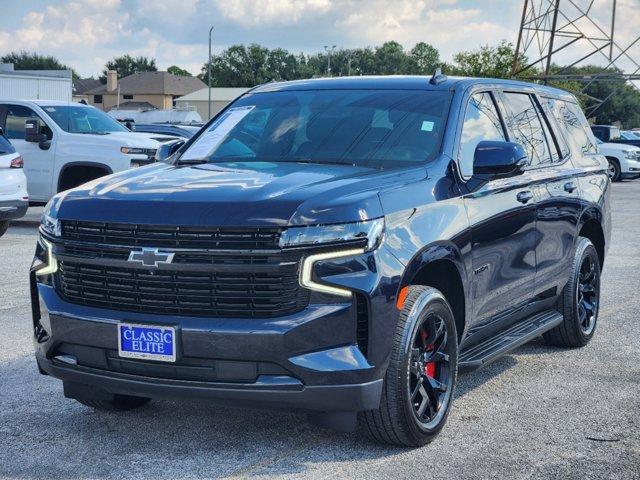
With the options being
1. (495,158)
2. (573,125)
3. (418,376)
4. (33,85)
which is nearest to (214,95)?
(33,85)

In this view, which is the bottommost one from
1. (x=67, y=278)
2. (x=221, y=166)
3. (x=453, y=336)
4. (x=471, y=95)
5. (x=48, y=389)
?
(x=48, y=389)

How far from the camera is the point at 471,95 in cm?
621

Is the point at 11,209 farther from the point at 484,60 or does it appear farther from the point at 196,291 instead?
the point at 484,60

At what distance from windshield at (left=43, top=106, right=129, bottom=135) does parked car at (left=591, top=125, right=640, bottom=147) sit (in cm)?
2049

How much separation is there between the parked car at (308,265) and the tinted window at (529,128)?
0.48 m

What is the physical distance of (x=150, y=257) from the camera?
183 inches

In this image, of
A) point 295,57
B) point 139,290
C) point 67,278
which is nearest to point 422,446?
point 139,290

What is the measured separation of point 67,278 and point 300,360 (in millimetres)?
1243

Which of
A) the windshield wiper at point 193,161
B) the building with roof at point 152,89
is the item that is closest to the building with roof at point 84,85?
the building with roof at point 152,89

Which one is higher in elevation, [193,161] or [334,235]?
[193,161]

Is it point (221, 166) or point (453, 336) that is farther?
point (221, 166)

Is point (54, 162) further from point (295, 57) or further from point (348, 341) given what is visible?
point (295, 57)

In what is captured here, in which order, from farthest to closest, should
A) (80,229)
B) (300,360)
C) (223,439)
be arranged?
(223,439), (80,229), (300,360)

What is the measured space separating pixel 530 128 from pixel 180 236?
3.18m
